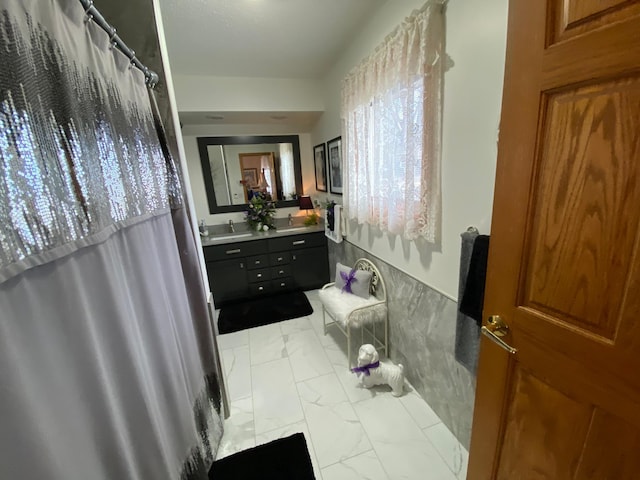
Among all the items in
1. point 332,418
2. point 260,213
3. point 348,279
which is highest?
point 260,213

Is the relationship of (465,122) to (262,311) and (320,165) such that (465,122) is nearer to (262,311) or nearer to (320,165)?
(320,165)

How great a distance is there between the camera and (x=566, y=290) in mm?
678

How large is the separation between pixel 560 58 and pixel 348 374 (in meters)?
2.02

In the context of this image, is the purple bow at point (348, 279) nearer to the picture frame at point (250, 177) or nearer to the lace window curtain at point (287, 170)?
the lace window curtain at point (287, 170)

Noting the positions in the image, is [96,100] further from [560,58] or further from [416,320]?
[416,320]

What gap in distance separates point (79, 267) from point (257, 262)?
8.06 ft

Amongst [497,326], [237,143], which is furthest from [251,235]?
[497,326]

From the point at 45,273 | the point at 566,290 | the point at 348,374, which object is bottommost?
the point at 348,374

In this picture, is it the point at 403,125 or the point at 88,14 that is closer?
the point at 88,14

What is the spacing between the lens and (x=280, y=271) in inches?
125

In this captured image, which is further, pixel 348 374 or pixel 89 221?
pixel 348 374

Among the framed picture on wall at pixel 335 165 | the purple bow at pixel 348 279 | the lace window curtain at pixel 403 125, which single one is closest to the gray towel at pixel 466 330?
the lace window curtain at pixel 403 125

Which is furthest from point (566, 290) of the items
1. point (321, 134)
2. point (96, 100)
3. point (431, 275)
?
point (321, 134)

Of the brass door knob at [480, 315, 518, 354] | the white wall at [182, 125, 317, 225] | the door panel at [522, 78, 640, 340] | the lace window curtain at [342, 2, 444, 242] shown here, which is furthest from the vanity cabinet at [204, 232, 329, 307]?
the door panel at [522, 78, 640, 340]
